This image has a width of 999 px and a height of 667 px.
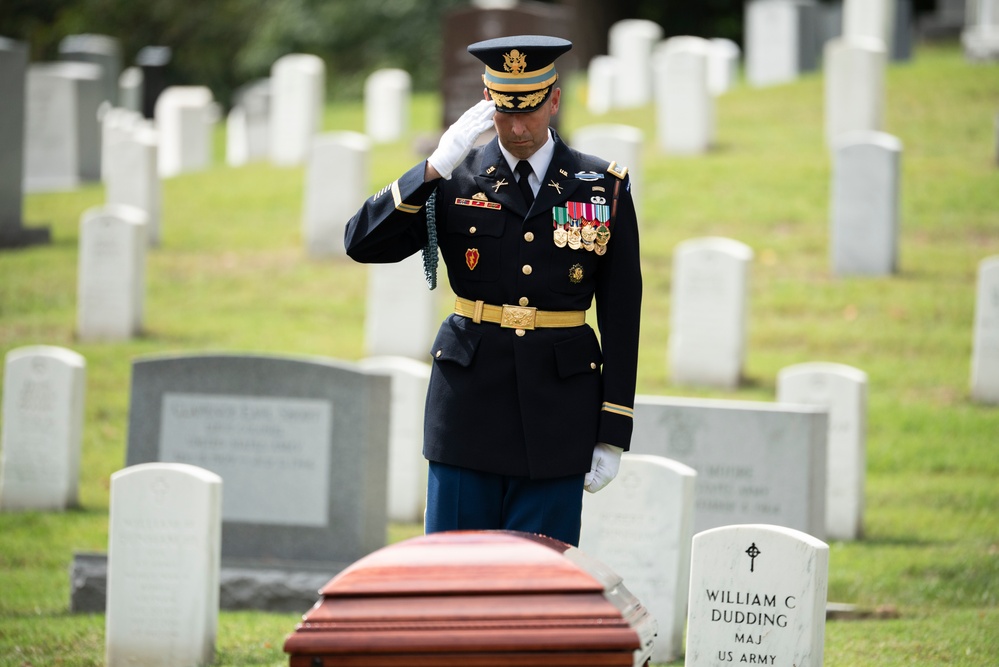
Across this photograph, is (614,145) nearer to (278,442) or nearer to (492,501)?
(278,442)

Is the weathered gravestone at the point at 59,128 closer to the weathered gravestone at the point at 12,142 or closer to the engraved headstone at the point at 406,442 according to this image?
the weathered gravestone at the point at 12,142

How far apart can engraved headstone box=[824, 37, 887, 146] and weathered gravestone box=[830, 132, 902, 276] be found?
3.88 m

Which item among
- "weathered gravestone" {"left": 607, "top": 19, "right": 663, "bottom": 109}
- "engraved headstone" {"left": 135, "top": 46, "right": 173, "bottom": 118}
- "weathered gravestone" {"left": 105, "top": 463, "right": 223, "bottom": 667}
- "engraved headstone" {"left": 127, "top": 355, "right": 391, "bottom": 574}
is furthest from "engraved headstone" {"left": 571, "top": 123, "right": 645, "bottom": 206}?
"engraved headstone" {"left": 135, "top": 46, "right": 173, "bottom": 118}

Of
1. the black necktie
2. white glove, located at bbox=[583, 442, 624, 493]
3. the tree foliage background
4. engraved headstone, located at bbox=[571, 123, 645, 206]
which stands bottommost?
white glove, located at bbox=[583, 442, 624, 493]

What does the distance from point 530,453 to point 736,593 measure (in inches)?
50.5

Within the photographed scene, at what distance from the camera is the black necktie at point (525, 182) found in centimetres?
372

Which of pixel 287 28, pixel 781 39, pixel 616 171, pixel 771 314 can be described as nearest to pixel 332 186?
pixel 771 314

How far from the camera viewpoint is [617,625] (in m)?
2.80

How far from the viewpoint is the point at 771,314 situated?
11.4 m

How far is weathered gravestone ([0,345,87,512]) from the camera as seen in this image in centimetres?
802

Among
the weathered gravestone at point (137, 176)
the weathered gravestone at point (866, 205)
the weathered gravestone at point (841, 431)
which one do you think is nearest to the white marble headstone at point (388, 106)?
the weathered gravestone at point (137, 176)

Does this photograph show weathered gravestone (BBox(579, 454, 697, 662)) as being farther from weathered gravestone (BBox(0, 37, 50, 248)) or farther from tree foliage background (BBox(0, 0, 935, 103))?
tree foliage background (BBox(0, 0, 935, 103))

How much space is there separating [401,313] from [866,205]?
411 cm

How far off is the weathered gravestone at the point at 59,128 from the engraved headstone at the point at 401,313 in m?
8.57
